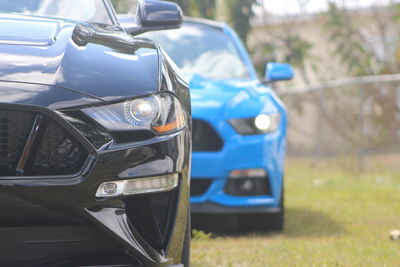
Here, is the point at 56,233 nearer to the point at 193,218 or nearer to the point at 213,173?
the point at 213,173

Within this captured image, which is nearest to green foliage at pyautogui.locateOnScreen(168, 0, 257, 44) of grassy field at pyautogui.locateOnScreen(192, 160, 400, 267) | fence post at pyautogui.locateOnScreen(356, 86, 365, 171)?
fence post at pyautogui.locateOnScreen(356, 86, 365, 171)

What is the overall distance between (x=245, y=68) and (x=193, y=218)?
128cm

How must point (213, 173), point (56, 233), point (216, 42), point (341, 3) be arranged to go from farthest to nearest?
point (341, 3)
point (216, 42)
point (213, 173)
point (56, 233)

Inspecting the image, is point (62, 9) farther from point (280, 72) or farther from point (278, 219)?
point (280, 72)

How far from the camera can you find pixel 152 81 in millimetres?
3219

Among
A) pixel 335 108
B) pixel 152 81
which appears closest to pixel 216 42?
pixel 152 81

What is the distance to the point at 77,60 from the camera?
127 inches

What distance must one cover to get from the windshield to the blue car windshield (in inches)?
85.6

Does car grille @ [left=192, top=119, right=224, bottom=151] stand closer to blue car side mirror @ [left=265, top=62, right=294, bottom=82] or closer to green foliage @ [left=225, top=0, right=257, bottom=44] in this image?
blue car side mirror @ [left=265, top=62, right=294, bottom=82]

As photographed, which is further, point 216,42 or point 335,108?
point 335,108

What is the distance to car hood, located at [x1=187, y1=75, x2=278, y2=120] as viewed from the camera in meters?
5.86

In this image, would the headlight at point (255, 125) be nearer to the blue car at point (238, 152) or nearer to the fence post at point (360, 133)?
the blue car at point (238, 152)

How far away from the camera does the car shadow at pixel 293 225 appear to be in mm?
6230

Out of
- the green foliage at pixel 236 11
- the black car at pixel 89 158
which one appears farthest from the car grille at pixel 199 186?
the green foliage at pixel 236 11
